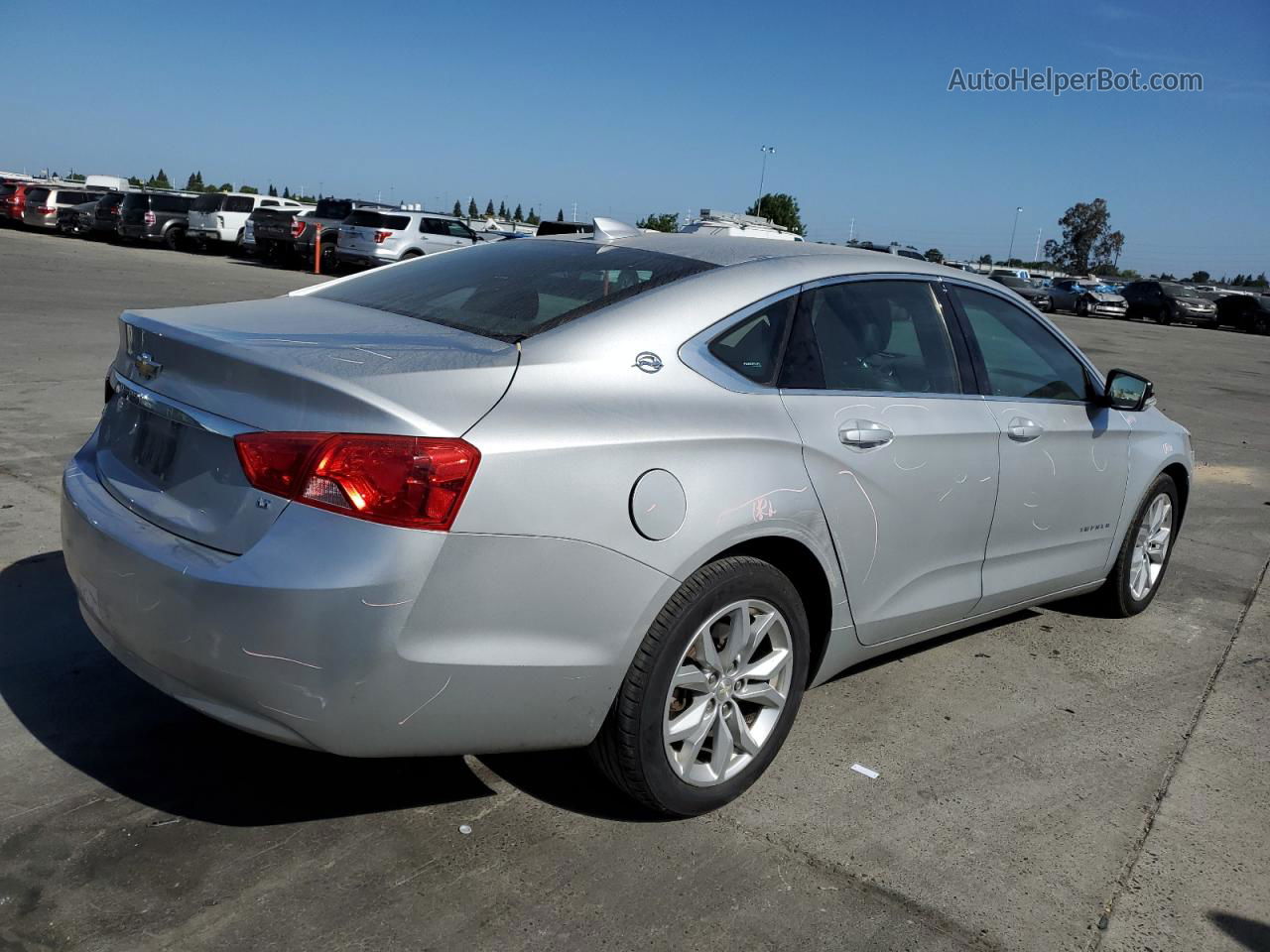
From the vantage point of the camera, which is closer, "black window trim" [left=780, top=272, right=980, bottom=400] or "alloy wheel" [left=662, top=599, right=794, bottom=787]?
"alloy wheel" [left=662, top=599, right=794, bottom=787]

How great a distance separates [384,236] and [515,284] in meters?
24.4

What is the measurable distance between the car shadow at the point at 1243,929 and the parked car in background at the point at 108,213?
1459 inches

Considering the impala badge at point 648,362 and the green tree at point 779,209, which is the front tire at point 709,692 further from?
the green tree at point 779,209

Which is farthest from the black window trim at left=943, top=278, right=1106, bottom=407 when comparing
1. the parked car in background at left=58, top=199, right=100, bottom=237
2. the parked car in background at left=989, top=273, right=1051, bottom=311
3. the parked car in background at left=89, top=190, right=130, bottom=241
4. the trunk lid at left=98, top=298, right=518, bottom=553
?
the parked car in background at left=58, top=199, right=100, bottom=237

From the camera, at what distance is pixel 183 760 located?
10.9 ft

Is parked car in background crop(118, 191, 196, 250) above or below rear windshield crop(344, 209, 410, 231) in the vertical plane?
below

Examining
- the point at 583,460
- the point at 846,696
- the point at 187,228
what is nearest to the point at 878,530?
the point at 846,696

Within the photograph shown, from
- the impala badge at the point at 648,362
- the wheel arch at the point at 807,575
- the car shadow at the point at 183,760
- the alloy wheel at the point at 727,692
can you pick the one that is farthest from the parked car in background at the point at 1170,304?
the car shadow at the point at 183,760

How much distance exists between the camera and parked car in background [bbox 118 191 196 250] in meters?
34.0

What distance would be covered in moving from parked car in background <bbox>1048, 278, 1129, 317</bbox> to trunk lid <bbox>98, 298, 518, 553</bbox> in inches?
1660

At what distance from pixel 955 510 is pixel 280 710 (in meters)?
2.31

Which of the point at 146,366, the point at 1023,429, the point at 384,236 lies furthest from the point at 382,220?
the point at 146,366

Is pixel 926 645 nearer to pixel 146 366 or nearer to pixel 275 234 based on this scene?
pixel 146 366

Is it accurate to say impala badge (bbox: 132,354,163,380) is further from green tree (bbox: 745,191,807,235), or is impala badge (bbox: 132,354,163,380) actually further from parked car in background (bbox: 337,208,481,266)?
green tree (bbox: 745,191,807,235)
